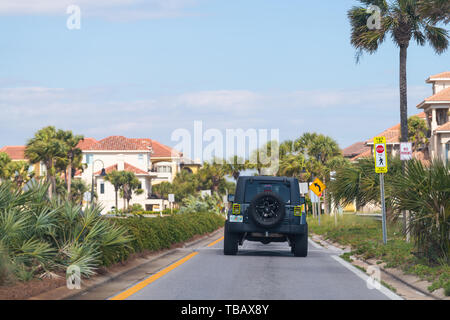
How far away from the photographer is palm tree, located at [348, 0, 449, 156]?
27969mm

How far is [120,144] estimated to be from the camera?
409 ft

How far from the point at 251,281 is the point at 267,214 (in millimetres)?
6057

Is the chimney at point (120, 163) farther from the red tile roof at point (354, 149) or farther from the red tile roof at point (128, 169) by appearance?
the red tile roof at point (354, 149)

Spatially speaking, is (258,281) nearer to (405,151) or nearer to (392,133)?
(405,151)

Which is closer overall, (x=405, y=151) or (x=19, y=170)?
(x=405, y=151)

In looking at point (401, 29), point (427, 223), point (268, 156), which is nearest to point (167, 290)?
point (427, 223)

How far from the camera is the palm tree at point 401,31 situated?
91.8 feet

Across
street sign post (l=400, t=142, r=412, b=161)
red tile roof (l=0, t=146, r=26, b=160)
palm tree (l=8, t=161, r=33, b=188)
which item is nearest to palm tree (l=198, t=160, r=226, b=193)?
palm tree (l=8, t=161, r=33, b=188)

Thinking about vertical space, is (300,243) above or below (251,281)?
above

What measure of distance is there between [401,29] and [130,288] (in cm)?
1988

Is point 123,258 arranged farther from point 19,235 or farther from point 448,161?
point 448,161
